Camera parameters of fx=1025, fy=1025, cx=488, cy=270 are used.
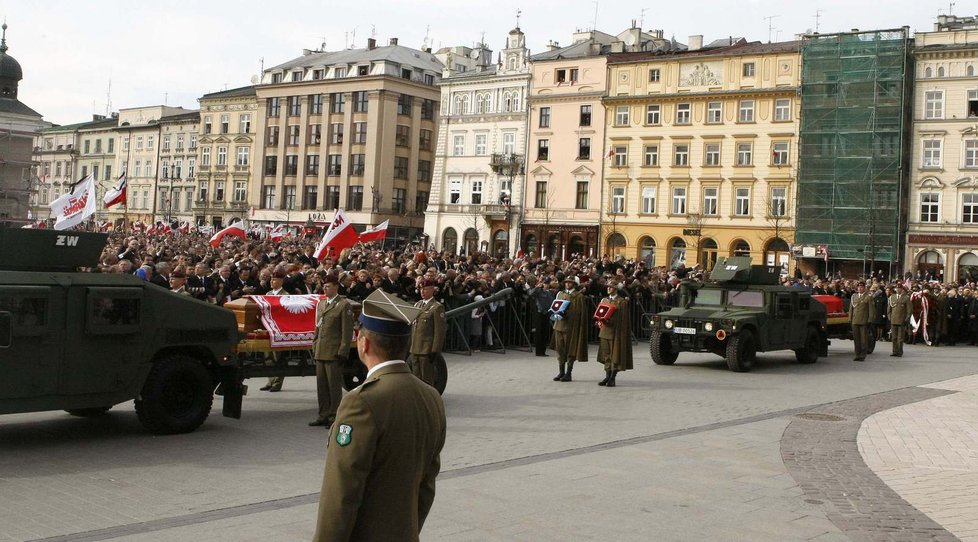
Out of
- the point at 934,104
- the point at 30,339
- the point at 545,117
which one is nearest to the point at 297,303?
the point at 30,339

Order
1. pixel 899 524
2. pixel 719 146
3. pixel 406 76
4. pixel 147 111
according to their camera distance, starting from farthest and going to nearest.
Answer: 1. pixel 147 111
2. pixel 406 76
3. pixel 719 146
4. pixel 899 524

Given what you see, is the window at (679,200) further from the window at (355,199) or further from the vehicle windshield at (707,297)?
the vehicle windshield at (707,297)

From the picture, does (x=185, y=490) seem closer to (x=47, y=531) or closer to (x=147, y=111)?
(x=47, y=531)

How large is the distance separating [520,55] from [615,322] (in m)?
56.1

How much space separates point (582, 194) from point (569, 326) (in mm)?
50223

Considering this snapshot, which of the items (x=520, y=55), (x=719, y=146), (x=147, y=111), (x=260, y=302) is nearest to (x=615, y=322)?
(x=260, y=302)

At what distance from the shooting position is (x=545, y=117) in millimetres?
68688

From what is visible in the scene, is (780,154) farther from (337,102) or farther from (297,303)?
(297,303)

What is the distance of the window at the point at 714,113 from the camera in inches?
2426

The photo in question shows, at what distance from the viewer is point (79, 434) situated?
11312mm

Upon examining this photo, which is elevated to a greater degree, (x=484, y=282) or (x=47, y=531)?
(x=484, y=282)

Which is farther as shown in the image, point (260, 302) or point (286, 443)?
point (260, 302)

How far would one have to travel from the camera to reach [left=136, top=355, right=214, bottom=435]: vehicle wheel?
36.6 ft

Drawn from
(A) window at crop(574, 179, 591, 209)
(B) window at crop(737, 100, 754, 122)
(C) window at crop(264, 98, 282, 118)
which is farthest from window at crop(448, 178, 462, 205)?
(C) window at crop(264, 98, 282, 118)
